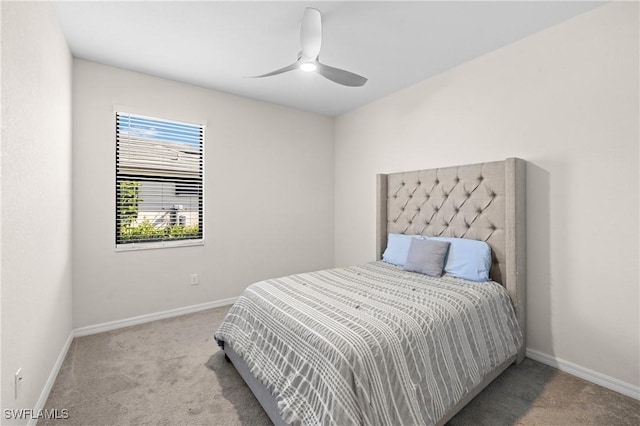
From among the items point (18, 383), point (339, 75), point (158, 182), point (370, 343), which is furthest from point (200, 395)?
point (339, 75)

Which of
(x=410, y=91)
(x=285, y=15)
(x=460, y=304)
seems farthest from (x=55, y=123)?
(x=410, y=91)

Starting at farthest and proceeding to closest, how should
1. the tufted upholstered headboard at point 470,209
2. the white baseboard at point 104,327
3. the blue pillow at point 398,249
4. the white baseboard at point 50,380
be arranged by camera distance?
the blue pillow at point 398,249, the tufted upholstered headboard at point 470,209, the white baseboard at point 104,327, the white baseboard at point 50,380

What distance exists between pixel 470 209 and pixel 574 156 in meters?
0.78

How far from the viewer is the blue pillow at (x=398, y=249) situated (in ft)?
9.25

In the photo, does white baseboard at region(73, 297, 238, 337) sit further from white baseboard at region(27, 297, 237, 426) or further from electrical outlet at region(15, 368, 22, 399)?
electrical outlet at region(15, 368, 22, 399)

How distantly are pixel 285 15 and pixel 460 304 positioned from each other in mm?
2261

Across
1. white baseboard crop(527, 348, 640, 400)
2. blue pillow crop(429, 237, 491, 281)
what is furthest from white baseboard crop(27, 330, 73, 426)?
white baseboard crop(527, 348, 640, 400)

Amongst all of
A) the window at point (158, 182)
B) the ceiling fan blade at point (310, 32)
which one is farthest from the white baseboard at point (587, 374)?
the window at point (158, 182)

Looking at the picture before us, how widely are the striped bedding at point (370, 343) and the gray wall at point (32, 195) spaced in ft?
3.50

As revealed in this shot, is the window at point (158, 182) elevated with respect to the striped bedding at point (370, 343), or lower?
elevated

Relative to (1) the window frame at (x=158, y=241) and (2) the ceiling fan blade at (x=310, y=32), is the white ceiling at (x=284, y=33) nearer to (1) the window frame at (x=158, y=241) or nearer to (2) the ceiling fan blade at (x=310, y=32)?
(2) the ceiling fan blade at (x=310, y=32)

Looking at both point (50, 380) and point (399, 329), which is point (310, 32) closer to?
point (399, 329)

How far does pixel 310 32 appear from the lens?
1920 mm

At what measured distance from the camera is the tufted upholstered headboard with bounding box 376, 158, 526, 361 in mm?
2234
